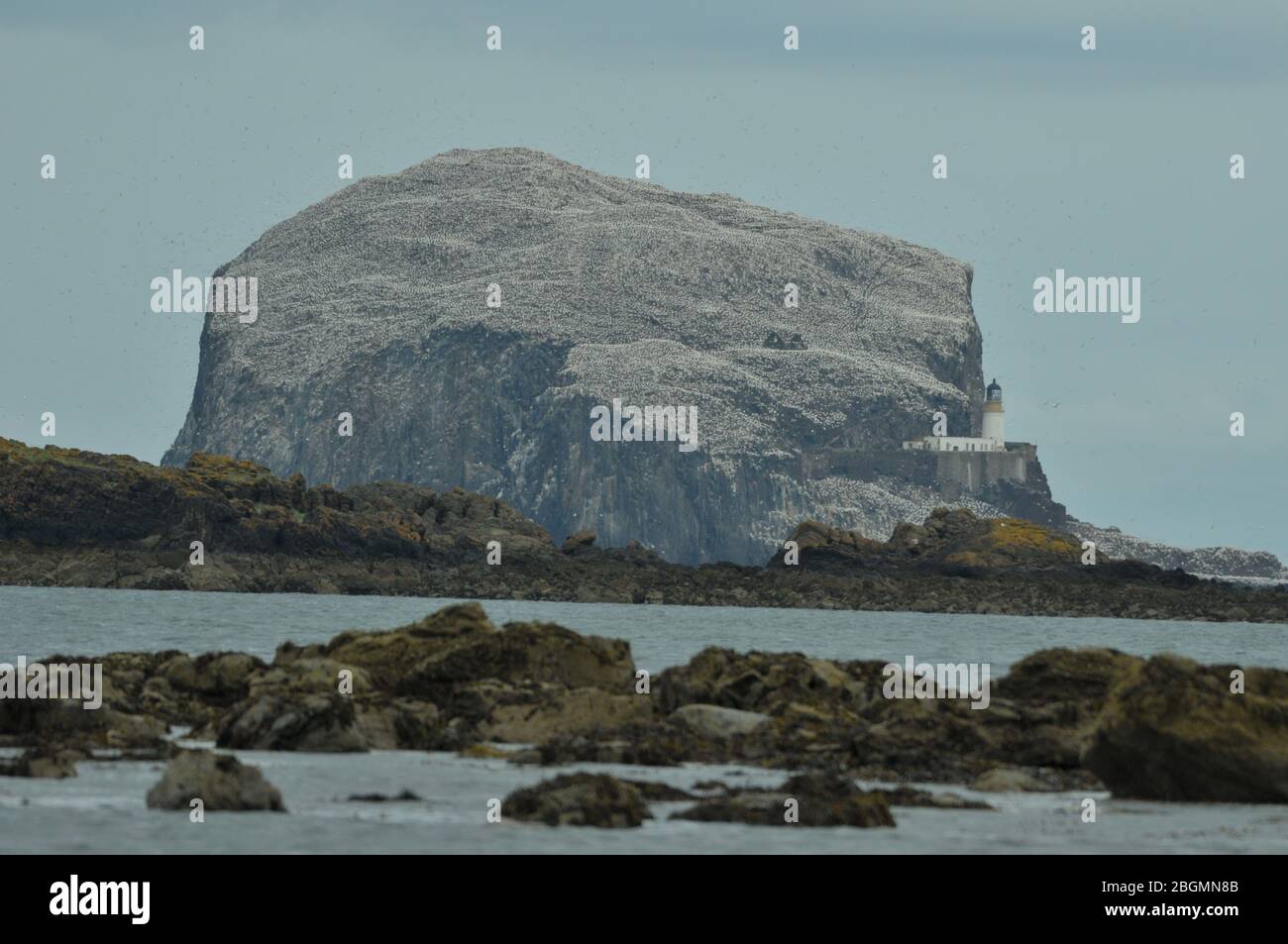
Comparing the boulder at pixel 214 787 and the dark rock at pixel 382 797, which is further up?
the boulder at pixel 214 787

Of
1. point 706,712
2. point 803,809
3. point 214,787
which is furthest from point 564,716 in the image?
point 214,787

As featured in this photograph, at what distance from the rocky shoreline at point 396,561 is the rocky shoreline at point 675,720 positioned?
98.3 meters

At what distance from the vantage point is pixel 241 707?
110 ft

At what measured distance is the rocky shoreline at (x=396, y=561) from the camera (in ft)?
465

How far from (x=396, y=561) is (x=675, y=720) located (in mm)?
115357

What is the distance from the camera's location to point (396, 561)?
150 meters

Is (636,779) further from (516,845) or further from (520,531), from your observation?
(520,531)

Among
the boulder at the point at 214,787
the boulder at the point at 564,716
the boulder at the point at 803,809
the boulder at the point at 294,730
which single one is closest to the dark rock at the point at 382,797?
the boulder at the point at 214,787

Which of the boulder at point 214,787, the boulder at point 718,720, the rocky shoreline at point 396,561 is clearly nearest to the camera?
the boulder at point 214,787

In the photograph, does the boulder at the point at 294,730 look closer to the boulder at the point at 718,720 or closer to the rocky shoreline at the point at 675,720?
the rocky shoreline at the point at 675,720

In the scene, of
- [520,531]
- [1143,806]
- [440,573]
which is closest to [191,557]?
[440,573]

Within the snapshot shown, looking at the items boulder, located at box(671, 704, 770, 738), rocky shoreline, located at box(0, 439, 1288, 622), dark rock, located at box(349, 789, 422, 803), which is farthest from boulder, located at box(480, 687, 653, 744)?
rocky shoreline, located at box(0, 439, 1288, 622)

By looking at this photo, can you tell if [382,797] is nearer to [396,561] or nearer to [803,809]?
[803,809]
